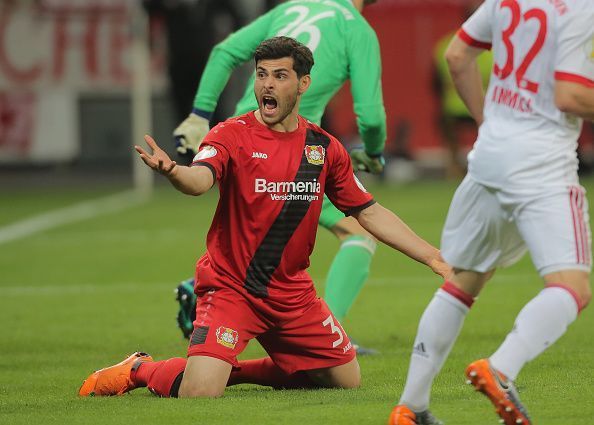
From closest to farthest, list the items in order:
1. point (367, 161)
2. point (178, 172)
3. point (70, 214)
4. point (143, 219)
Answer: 1. point (178, 172)
2. point (367, 161)
3. point (143, 219)
4. point (70, 214)

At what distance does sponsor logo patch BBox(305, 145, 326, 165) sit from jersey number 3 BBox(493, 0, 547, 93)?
130 centimetres

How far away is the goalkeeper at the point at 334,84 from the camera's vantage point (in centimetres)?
801

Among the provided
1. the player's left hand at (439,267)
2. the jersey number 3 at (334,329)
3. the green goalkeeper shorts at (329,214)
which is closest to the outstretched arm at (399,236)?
the player's left hand at (439,267)

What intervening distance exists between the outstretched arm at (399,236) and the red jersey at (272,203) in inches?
2.4

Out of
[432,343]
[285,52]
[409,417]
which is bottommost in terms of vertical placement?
[409,417]

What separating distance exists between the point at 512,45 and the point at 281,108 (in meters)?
1.36

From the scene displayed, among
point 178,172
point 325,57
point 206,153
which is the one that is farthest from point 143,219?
point 178,172

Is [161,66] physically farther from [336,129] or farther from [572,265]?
[572,265]

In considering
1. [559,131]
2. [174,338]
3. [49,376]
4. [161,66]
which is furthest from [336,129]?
[559,131]

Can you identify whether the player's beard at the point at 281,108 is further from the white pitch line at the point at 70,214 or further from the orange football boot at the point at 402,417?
the white pitch line at the point at 70,214

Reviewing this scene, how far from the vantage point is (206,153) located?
619 cm

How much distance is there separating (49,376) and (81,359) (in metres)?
0.67

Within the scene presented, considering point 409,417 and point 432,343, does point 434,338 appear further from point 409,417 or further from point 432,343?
point 409,417

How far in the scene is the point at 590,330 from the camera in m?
8.76
